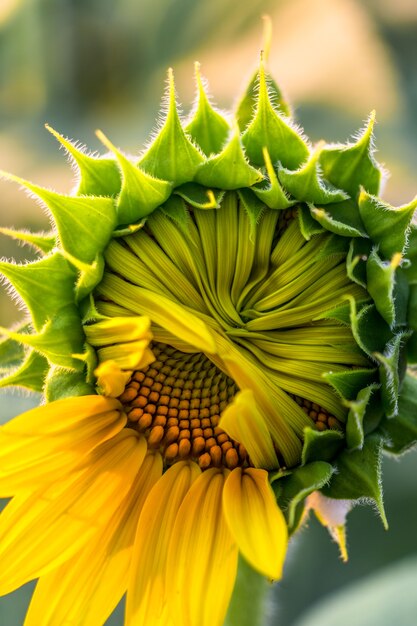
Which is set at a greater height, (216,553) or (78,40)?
(78,40)

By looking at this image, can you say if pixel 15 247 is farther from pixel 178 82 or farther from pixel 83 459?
pixel 83 459

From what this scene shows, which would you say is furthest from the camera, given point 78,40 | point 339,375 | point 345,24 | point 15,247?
point 78,40

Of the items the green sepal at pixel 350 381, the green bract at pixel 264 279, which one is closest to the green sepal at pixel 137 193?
the green bract at pixel 264 279

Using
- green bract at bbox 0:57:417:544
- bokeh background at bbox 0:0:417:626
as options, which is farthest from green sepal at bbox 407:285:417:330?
bokeh background at bbox 0:0:417:626

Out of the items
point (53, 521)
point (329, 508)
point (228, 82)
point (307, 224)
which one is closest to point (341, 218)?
point (307, 224)

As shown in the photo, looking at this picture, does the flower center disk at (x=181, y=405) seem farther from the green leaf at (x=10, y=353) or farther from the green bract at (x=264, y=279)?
the green leaf at (x=10, y=353)

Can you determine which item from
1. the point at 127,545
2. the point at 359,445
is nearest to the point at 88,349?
the point at 127,545
